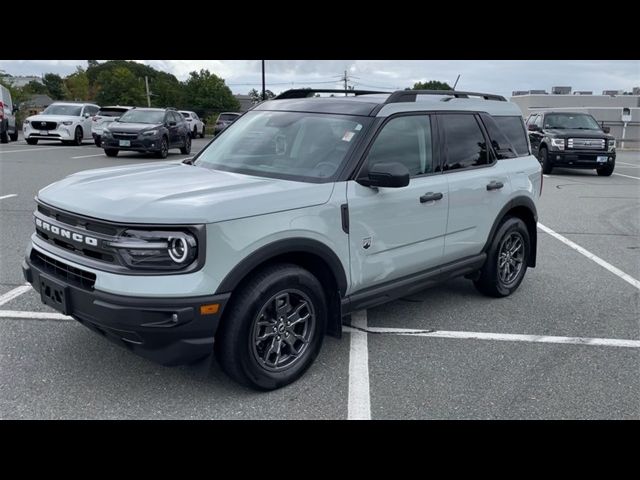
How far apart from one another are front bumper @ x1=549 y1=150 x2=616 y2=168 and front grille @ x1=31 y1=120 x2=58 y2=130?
1739 centimetres

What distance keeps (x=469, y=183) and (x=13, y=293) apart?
416 cm

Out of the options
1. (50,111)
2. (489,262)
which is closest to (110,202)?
(489,262)

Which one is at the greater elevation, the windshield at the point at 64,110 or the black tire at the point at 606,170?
the windshield at the point at 64,110

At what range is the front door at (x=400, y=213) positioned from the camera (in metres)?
3.93

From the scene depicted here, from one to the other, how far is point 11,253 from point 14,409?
3.65 meters

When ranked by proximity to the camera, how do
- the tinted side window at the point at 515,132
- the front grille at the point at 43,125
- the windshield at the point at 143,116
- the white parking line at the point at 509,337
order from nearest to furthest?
the white parking line at the point at 509,337, the tinted side window at the point at 515,132, the windshield at the point at 143,116, the front grille at the point at 43,125

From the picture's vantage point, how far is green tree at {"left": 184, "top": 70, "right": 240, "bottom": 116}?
276 feet

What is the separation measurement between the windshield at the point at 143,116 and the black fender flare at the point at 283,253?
1606cm

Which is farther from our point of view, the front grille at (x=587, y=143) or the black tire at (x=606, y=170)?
the black tire at (x=606, y=170)

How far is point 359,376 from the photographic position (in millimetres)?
3848

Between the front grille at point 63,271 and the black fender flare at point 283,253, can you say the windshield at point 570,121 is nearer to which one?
the black fender flare at point 283,253

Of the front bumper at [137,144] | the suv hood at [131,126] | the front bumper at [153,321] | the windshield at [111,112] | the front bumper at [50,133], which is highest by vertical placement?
the windshield at [111,112]

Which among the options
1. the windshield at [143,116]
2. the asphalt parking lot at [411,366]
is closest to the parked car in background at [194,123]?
the windshield at [143,116]

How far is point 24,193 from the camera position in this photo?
1026cm
